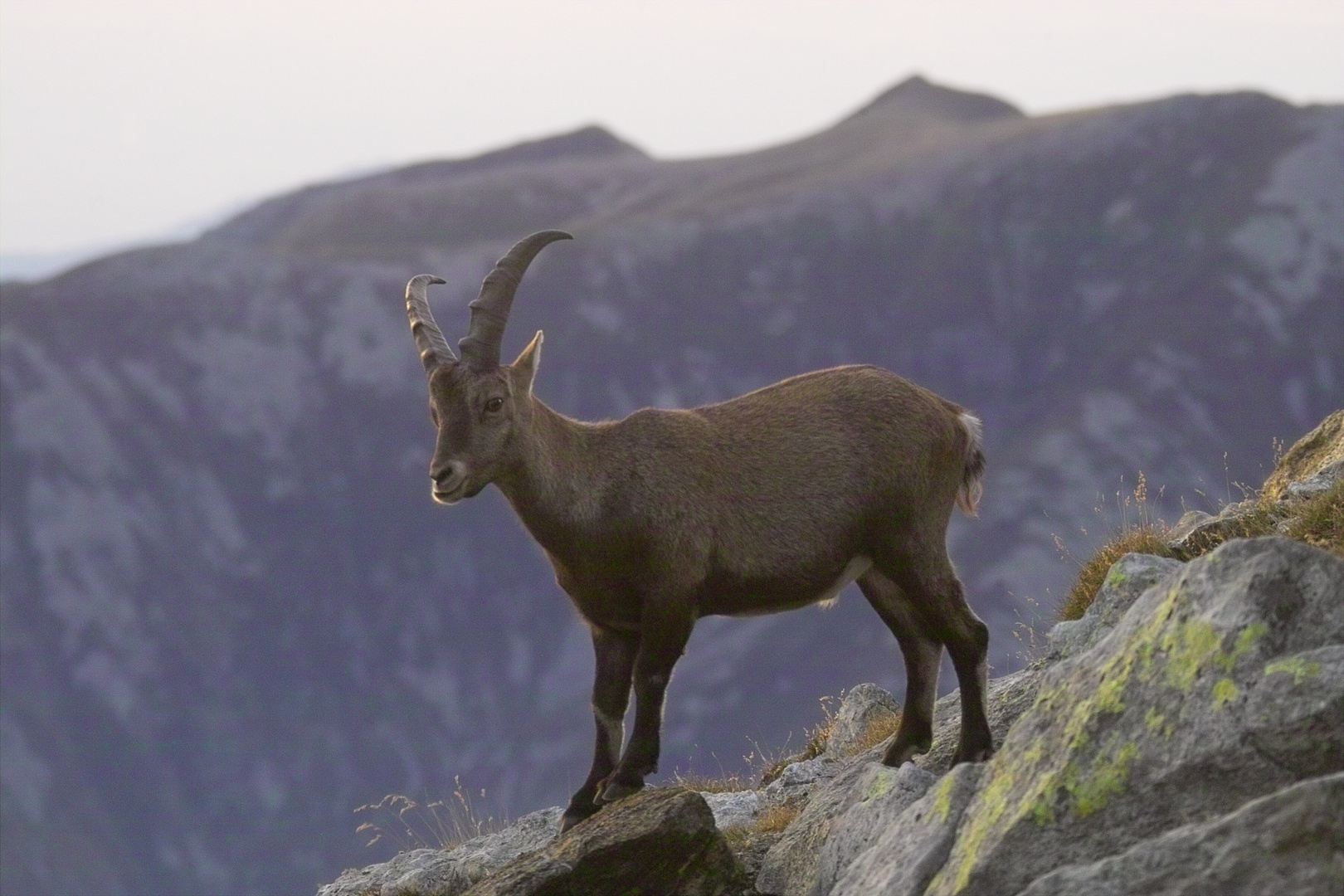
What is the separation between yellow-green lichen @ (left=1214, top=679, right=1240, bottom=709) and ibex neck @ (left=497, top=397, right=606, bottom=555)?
5394mm

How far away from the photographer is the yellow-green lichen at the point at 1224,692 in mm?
7855

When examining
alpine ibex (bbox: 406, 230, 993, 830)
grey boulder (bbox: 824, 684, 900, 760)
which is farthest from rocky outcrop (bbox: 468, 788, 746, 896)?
grey boulder (bbox: 824, 684, 900, 760)

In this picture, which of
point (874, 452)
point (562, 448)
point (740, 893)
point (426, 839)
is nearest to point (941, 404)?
point (874, 452)

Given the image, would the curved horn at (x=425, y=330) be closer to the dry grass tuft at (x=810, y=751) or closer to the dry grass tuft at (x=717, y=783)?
the dry grass tuft at (x=717, y=783)

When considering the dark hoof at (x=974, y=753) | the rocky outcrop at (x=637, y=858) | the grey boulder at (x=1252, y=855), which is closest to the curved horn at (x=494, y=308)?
the rocky outcrop at (x=637, y=858)

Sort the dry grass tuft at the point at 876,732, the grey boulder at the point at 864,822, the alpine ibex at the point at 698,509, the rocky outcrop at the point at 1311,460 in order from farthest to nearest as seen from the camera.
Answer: the dry grass tuft at the point at 876,732 → the rocky outcrop at the point at 1311,460 → the alpine ibex at the point at 698,509 → the grey boulder at the point at 864,822

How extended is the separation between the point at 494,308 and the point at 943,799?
17.6 ft

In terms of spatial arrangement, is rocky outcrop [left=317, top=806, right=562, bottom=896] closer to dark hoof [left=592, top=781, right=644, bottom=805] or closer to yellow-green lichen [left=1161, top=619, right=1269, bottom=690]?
dark hoof [left=592, top=781, right=644, bottom=805]

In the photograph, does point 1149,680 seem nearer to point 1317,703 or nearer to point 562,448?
point 1317,703

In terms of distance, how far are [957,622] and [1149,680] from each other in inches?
156

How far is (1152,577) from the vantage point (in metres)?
12.4

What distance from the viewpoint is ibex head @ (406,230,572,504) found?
39.4 ft

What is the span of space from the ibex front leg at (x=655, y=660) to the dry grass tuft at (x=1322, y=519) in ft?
14.0

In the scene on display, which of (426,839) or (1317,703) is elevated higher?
(1317,703)
